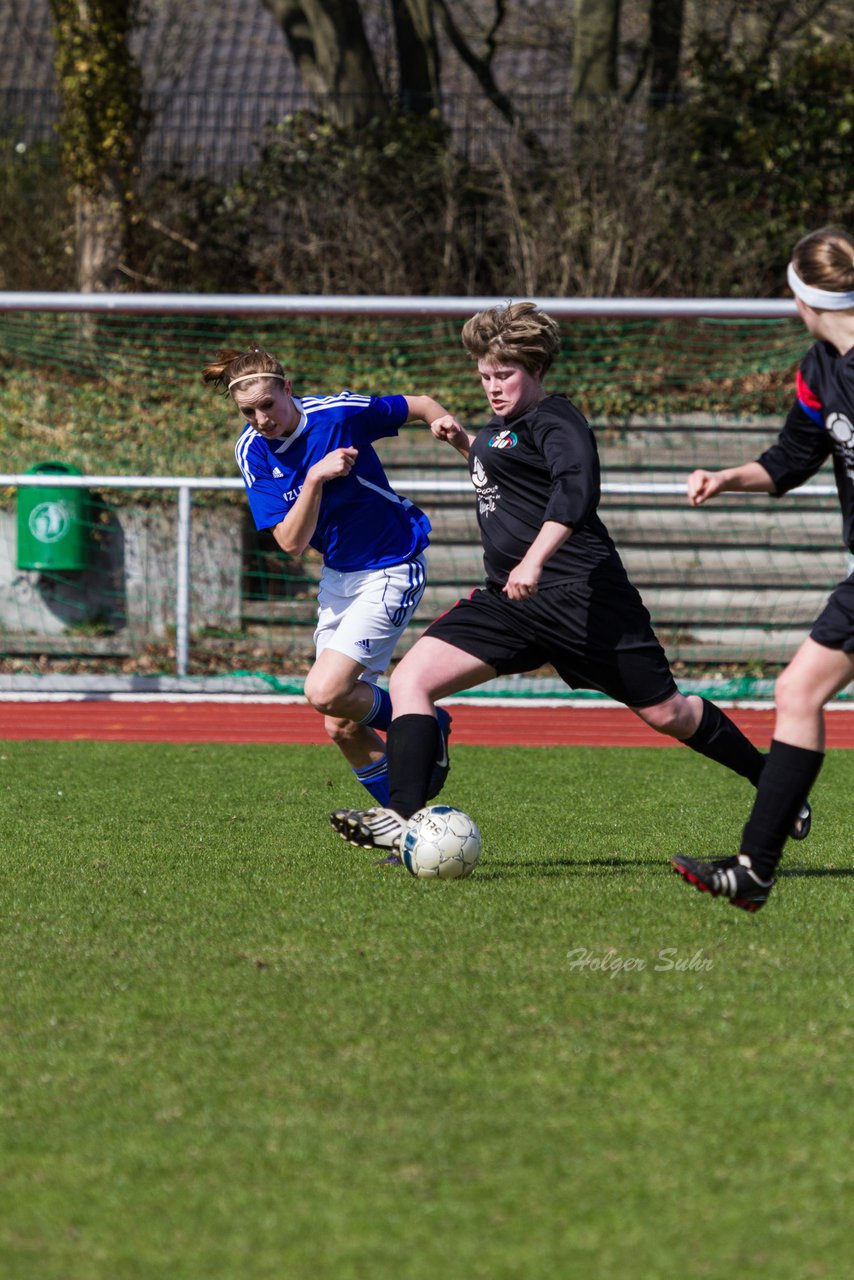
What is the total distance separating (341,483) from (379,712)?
33.0 inches

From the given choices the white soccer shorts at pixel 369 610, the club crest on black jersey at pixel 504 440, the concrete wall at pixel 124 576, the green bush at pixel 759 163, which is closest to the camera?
the club crest on black jersey at pixel 504 440

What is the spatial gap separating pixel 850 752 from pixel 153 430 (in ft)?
25.0

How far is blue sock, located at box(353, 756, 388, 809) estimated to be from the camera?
231 inches

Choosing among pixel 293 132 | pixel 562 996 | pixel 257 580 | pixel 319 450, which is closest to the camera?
pixel 562 996

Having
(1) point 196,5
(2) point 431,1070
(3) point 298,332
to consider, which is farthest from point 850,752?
(1) point 196,5

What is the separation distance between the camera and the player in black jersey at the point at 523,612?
508 cm

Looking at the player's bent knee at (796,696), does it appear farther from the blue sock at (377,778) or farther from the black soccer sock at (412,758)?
the blue sock at (377,778)

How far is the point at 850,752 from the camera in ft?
28.8

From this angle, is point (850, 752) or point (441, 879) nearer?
point (441, 879)

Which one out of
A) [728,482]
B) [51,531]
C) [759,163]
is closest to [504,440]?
[728,482]

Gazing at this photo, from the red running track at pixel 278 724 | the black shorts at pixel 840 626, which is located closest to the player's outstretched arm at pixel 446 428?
the black shorts at pixel 840 626

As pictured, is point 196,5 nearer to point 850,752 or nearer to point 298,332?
point 298,332

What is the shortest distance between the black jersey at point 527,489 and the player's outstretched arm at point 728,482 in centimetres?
61

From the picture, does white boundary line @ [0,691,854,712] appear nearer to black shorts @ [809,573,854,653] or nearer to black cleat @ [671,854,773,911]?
black cleat @ [671,854,773,911]
